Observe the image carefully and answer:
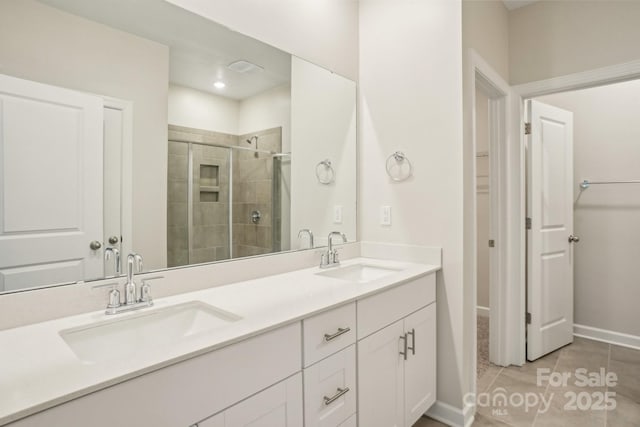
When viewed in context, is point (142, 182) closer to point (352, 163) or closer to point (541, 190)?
point (352, 163)

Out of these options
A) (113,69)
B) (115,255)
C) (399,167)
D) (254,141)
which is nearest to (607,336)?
(399,167)

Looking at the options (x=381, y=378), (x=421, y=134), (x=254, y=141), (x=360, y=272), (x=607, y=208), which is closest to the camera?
(x=381, y=378)

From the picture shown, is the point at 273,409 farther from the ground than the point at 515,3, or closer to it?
closer to it

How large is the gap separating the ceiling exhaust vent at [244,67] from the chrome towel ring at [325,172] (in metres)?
0.67

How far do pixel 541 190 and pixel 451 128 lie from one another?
130 cm

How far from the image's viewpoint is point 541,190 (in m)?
2.68

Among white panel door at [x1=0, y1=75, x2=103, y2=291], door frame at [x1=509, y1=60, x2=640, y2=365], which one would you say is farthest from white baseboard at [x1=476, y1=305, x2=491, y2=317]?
white panel door at [x1=0, y1=75, x2=103, y2=291]

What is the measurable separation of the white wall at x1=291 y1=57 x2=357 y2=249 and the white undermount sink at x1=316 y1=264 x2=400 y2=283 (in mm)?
239

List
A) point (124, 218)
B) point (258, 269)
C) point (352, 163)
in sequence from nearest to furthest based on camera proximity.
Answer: point (124, 218)
point (258, 269)
point (352, 163)

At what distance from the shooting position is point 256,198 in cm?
177

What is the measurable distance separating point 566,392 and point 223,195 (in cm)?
244

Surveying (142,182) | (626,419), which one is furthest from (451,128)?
(626,419)

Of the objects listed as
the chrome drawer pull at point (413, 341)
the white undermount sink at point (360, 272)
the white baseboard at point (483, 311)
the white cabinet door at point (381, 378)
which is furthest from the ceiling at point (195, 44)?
the white baseboard at point (483, 311)

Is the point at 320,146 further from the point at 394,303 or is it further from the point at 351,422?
the point at 351,422
